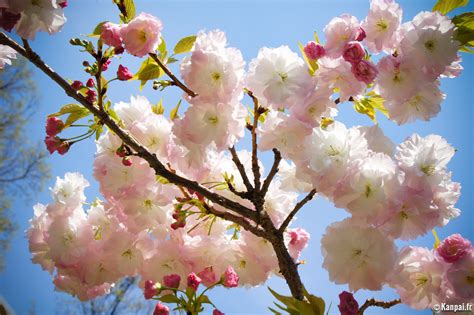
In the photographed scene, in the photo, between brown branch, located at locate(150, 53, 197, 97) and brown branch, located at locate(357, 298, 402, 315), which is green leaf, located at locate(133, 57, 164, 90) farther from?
brown branch, located at locate(357, 298, 402, 315)

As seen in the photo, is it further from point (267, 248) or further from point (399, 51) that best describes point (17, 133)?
point (399, 51)

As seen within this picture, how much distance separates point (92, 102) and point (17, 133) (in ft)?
11.4

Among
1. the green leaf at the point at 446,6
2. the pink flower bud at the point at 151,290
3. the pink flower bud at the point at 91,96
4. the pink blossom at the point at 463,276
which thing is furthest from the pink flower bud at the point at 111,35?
the pink blossom at the point at 463,276

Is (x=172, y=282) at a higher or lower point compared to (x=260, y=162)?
lower

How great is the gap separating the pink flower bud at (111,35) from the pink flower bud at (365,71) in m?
0.38

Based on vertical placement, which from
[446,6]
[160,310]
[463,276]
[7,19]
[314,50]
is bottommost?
[160,310]

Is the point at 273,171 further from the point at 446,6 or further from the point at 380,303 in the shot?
the point at 446,6

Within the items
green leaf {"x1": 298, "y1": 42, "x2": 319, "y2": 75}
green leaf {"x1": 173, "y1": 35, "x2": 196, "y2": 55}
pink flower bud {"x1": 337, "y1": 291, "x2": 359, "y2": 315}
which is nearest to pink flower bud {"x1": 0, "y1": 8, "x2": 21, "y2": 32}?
green leaf {"x1": 173, "y1": 35, "x2": 196, "y2": 55}

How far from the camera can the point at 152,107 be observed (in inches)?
35.8

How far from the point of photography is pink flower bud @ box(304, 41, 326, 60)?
0.72 meters

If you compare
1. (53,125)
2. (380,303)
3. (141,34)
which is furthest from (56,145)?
(380,303)

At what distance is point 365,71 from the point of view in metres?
0.68

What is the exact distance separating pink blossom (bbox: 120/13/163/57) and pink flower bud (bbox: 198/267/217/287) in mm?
420

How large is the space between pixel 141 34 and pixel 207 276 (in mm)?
457
